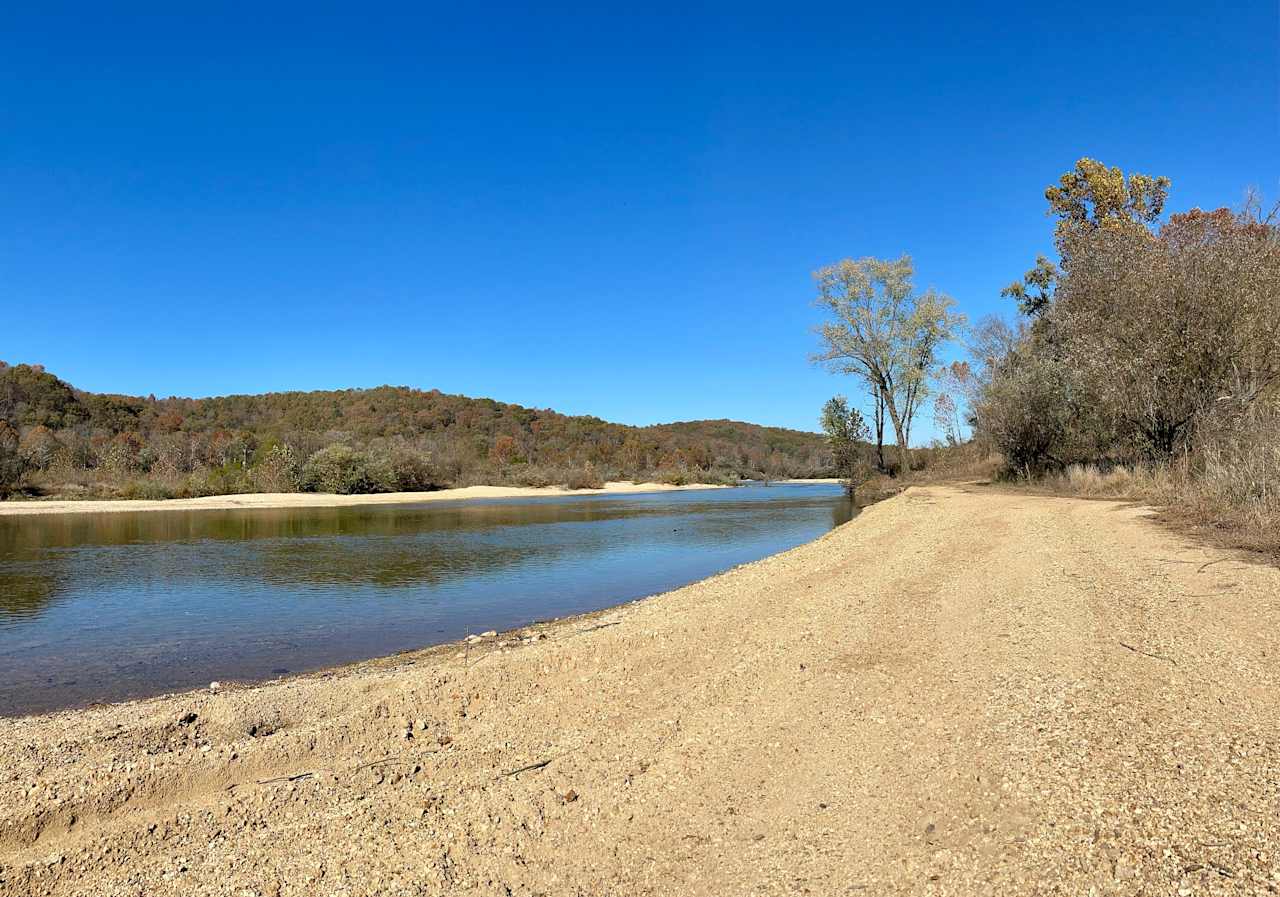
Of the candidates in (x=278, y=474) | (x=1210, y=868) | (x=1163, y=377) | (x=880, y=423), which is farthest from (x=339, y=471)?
(x=1210, y=868)

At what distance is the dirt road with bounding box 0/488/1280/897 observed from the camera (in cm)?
281

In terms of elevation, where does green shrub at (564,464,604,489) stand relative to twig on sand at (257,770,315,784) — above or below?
above

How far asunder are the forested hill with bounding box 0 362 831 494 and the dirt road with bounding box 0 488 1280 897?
5675cm

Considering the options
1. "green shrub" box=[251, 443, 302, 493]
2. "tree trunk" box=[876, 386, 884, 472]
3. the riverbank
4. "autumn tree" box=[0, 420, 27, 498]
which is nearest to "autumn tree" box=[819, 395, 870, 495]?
"tree trunk" box=[876, 386, 884, 472]

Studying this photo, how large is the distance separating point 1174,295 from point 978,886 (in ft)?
54.9

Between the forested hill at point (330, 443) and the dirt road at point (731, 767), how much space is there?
186ft

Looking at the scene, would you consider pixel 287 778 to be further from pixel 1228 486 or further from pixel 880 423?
pixel 880 423

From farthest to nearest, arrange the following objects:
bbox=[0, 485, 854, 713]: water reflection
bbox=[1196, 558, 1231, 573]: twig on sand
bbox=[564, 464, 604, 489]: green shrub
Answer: bbox=[564, 464, 604, 489]: green shrub < bbox=[0, 485, 854, 713]: water reflection < bbox=[1196, 558, 1231, 573]: twig on sand

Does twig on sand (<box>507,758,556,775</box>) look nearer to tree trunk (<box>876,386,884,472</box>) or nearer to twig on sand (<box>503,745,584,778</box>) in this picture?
twig on sand (<box>503,745,584,778</box>)

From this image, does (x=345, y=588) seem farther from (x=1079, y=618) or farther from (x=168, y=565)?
(x=1079, y=618)

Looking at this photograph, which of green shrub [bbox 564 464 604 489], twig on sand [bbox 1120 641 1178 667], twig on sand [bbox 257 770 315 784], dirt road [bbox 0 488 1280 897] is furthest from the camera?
green shrub [bbox 564 464 604 489]

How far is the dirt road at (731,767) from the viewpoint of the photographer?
281 cm

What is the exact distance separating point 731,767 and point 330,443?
242ft

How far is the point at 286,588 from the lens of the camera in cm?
1427
